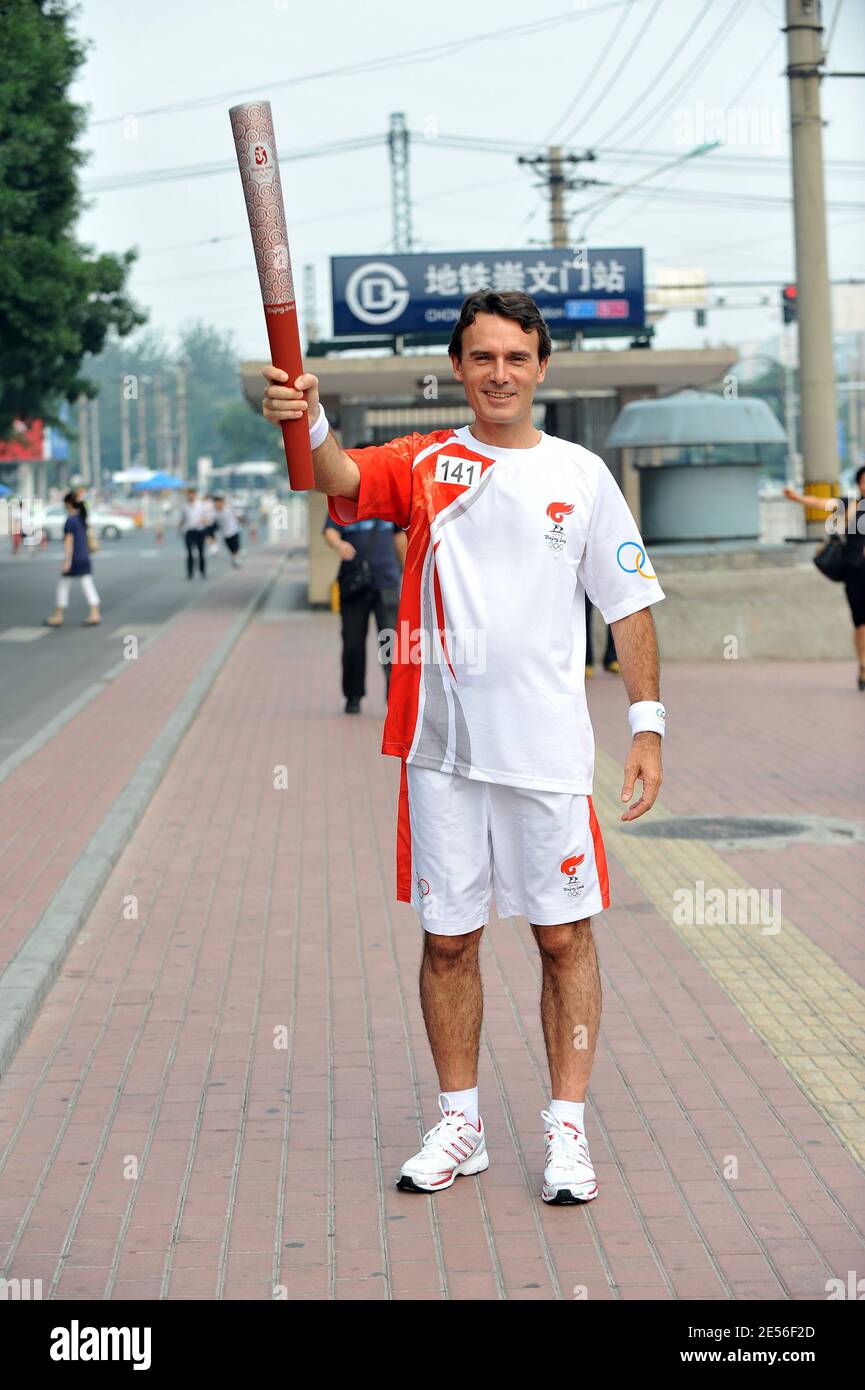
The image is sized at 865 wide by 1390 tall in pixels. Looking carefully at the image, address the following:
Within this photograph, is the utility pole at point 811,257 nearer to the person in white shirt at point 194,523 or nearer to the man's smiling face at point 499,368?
the man's smiling face at point 499,368

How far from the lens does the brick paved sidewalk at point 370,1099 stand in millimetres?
3998

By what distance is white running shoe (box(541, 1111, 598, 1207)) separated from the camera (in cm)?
432

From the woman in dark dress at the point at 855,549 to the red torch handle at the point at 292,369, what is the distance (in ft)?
32.8

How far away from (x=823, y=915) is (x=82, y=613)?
70.7 ft

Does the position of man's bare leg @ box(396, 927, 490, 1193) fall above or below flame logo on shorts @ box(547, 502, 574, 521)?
below

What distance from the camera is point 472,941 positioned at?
4457mm

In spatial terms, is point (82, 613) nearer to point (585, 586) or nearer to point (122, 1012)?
point (122, 1012)

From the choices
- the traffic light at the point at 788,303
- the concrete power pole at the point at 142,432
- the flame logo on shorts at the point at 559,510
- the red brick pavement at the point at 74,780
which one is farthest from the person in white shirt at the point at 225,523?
the concrete power pole at the point at 142,432

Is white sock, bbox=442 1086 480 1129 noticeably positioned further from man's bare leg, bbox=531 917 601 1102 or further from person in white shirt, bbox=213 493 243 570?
person in white shirt, bbox=213 493 243 570

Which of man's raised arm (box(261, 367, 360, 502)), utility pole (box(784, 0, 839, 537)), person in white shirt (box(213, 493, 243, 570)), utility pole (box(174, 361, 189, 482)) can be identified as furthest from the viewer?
utility pole (box(174, 361, 189, 482))

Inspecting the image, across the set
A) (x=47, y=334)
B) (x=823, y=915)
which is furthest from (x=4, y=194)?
(x=823, y=915)

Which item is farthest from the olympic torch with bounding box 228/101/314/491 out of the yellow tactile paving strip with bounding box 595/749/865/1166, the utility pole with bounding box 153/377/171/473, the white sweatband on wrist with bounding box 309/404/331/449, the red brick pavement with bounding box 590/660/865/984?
the utility pole with bounding box 153/377/171/473

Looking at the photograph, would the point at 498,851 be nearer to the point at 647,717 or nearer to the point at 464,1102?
the point at 647,717

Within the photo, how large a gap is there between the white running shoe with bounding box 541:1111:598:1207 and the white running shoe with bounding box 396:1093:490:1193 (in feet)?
0.70
